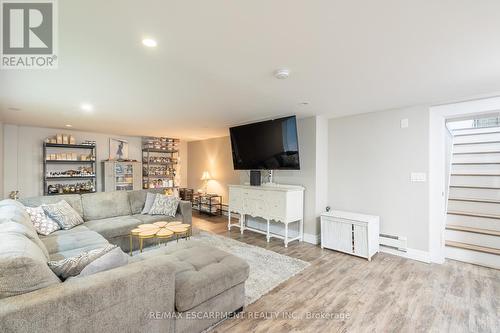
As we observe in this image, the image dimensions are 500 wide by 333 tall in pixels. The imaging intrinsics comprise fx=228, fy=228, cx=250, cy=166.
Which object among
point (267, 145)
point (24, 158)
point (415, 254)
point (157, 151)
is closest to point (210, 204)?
point (157, 151)

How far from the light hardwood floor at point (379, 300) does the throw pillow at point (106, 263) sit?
1.00 meters

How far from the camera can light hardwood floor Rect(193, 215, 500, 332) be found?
75.9 inches

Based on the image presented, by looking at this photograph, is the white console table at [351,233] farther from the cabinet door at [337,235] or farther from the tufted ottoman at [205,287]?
the tufted ottoman at [205,287]

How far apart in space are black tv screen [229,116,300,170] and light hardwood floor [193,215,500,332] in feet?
5.51

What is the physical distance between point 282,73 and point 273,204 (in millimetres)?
2383

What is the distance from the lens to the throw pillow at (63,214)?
318 cm

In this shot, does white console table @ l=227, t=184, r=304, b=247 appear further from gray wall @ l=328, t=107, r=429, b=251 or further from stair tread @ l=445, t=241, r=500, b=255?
stair tread @ l=445, t=241, r=500, b=255

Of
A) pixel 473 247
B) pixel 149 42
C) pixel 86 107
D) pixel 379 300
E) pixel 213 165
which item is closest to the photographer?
pixel 149 42

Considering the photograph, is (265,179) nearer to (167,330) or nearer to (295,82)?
(295,82)

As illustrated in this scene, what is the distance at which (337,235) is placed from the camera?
11.7 feet

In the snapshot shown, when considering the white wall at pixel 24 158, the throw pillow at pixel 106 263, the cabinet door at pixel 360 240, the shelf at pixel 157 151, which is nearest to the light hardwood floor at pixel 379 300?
the cabinet door at pixel 360 240

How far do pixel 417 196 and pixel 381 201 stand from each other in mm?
481

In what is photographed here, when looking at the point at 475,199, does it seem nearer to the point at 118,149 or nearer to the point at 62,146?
the point at 118,149

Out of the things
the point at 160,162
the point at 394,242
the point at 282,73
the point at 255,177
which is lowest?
the point at 394,242
